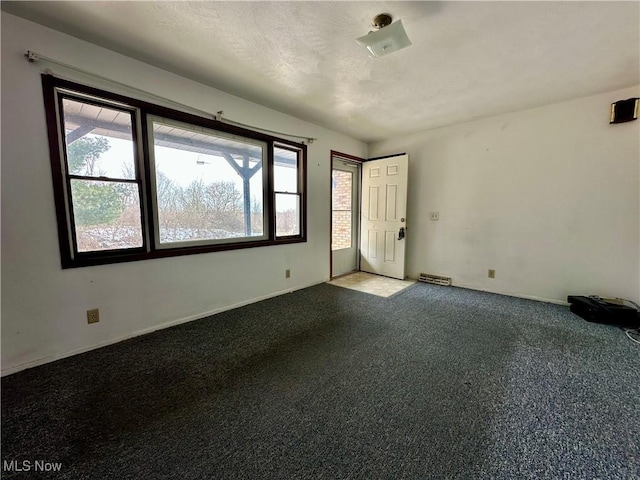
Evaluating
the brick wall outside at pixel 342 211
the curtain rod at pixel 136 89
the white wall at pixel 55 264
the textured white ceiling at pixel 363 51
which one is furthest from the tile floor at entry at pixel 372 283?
the textured white ceiling at pixel 363 51

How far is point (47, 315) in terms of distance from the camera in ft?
6.35

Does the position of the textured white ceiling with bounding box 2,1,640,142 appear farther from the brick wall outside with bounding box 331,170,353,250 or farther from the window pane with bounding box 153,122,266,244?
the brick wall outside with bounding box 331,170,353,250

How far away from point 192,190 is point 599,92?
4505 mm

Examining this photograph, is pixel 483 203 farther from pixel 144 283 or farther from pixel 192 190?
pixel 144 283

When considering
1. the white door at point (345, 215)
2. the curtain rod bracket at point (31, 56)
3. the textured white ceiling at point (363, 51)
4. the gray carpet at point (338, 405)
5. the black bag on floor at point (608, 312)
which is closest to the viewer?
the gray carpet at point (338, 405)

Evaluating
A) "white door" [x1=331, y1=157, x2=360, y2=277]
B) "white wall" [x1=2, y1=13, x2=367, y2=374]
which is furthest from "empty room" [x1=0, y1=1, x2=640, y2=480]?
"white door" [x1=331, y1=157, x2=360, y2=277]

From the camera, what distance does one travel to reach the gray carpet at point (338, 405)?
1173 mm

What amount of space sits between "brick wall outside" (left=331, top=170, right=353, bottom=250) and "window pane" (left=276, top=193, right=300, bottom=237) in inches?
39.4

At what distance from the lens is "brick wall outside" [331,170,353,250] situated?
4598 mm

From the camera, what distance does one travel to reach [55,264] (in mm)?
1956

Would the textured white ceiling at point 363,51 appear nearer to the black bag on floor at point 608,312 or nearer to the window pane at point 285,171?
the window pane at point 285,171

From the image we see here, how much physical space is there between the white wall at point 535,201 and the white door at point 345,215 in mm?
1025

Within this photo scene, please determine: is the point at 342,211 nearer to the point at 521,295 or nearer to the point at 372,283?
the point at 372,283

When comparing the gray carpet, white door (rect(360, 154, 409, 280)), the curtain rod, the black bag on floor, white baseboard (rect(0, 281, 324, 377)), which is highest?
the curtain rod
